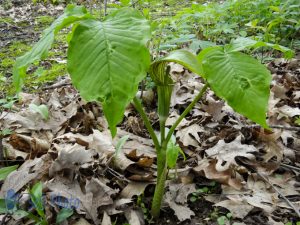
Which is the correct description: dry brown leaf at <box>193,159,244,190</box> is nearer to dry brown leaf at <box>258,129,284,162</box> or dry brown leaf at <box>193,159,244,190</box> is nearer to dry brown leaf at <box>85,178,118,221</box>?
dry brown leaf at <box>258,129,284,162</box>

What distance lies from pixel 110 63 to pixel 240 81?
1.12 ft

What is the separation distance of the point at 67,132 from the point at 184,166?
751mm

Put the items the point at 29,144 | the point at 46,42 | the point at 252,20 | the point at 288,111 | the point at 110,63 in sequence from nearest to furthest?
the point at 110,63, the point at 46,42, the point at 29,144, the point at 288,111, the point at 252,20

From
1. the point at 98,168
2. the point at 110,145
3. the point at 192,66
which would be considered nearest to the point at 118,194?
the point at 98,168

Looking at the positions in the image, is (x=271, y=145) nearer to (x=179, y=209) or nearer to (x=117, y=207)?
(x=179, y=209)

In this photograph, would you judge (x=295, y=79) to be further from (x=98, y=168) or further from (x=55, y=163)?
(x=55, y=163)

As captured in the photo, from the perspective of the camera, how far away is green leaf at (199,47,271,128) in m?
A: 0.84

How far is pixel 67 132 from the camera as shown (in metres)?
1.98

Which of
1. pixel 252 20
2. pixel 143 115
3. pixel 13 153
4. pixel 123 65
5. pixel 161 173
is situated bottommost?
pixel 13 153

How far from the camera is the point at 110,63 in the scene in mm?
765

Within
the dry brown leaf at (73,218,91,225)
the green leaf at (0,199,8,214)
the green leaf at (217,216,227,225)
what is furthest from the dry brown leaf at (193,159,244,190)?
the green leaf at (0,199,8,214)

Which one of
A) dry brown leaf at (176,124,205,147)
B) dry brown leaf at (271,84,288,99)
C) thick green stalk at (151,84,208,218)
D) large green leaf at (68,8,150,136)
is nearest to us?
large green leaf at (68,8,150,136)

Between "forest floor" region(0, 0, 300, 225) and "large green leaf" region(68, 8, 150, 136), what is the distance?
717 mm

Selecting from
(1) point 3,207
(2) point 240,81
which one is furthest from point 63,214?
(2) point 240,81
